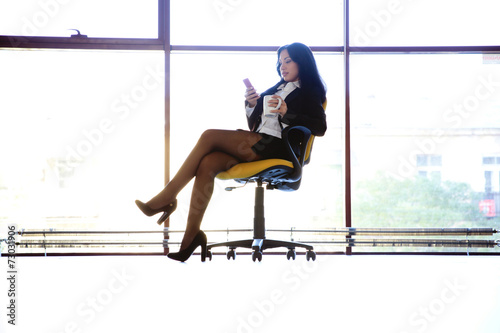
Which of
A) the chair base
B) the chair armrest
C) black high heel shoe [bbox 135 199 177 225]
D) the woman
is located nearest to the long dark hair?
the woman

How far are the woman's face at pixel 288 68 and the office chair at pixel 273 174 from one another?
394 millimetres

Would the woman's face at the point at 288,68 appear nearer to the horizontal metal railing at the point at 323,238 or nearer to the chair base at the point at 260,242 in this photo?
the chair base at the point at 260,242

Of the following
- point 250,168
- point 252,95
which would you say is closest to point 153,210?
point 250,168

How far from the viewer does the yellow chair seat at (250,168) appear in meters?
2.35

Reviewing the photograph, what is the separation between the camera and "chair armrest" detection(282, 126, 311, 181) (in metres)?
2.38

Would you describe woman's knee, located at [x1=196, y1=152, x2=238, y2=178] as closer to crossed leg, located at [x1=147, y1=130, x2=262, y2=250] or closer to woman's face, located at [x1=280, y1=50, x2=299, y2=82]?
crossed leg, located at [x1=147, y1=130, x2=262, y2=250]

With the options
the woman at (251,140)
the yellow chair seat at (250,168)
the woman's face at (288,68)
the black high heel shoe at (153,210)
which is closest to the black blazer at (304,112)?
the woman at (251,140)

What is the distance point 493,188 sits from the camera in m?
3.23

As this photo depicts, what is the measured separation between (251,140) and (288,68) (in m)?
0.57

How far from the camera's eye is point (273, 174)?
8.03 feet
